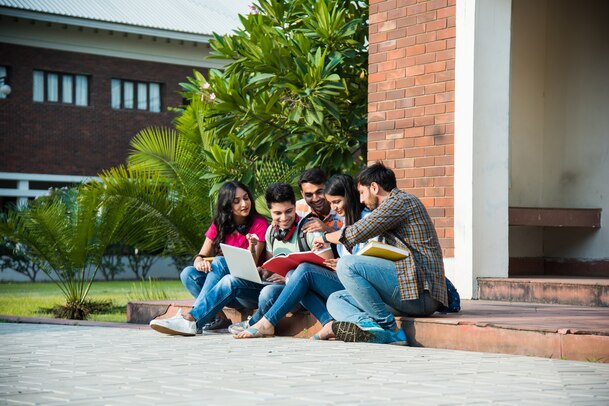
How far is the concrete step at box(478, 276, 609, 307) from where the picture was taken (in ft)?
26.8

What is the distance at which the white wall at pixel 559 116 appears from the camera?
10305 mm

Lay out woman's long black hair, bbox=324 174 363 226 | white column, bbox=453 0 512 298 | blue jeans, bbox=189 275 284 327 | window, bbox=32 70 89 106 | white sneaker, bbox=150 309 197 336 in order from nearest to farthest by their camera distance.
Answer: woman's long black hair, bbox=324 174 363 226
white sneaker, bbox=150 309 197 336
blue jeans, bbox=189 275 284 327
white column, bbox=453 0 512 298
window, bbox=32 70 89 106

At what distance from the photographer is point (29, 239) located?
12156mm

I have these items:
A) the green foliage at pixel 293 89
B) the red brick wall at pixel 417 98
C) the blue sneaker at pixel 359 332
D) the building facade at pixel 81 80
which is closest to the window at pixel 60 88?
the building facade at pixel 81 80

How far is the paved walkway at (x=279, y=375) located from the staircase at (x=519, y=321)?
0.64ft

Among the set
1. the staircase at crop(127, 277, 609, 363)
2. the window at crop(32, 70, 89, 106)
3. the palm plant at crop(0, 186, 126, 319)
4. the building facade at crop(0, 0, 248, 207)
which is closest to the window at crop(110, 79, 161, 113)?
the building facade at crop(0, 0, 248, 207)

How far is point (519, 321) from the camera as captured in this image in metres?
6.65

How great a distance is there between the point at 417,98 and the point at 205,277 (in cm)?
262

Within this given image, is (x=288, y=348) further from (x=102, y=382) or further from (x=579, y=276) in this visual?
(x=579, y=276)

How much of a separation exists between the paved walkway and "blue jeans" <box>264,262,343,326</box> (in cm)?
31

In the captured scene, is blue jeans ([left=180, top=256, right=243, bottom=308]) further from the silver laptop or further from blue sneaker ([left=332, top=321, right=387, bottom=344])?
blue sneaker ([left=332, top=321, right=387, bottom=344])

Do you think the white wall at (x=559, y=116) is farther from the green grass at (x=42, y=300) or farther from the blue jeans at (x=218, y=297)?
the green grass at (x=42, y=300)

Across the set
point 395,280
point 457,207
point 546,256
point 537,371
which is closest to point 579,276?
point 546,256

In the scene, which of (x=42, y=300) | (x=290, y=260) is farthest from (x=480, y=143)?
(x=42, y=300)
